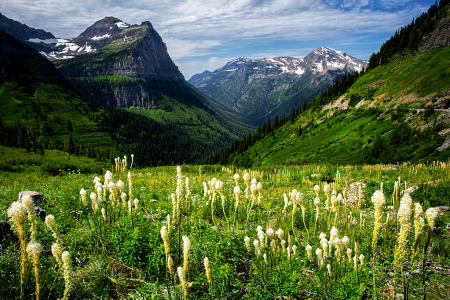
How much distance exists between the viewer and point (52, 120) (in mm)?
182000

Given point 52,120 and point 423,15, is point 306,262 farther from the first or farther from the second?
point 52,120

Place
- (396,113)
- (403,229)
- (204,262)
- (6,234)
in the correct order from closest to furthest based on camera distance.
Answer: (403,229) < (204,262) < (6,234) < (396,113)

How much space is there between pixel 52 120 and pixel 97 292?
229048 mm

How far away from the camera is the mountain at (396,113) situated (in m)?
34.1

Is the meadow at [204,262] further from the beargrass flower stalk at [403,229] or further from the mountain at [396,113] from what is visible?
the mountain at [396,113]

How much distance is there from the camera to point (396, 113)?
43000 millimetres

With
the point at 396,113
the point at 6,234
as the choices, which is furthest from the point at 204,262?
the point at 396,113

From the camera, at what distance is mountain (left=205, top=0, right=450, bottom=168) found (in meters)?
34.1

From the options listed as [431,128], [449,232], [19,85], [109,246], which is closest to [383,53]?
[431,128]

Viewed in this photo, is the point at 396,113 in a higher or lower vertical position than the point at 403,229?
higher

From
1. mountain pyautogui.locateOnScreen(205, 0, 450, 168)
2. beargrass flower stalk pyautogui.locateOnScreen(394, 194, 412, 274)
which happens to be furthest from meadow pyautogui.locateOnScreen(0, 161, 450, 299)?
mountain pyautogui.locateOnScreen(205, 0, 450, 168)

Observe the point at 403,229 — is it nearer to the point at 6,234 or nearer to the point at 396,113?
the point at 6,234

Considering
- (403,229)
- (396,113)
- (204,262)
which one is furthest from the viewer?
(396,113)

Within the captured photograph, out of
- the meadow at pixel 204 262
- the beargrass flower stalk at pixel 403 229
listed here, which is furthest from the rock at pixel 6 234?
the beargrass flower stalk at pixel 403 229
